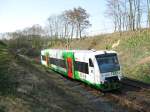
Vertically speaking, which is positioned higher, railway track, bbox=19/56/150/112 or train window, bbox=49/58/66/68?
train window, bbox=49/58/66/68

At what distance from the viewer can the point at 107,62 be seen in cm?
2225

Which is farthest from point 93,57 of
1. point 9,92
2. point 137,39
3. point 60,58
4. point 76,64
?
point 137,39

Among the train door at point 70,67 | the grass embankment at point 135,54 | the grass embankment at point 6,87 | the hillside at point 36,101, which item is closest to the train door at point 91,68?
the hillside at point 36,101

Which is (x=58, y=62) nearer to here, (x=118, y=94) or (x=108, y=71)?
(x=108, y=71)

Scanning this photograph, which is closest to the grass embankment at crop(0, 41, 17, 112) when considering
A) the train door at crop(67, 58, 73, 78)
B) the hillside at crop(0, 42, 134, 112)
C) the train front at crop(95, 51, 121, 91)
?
the hillside at crop(0, 42, 134, 112)

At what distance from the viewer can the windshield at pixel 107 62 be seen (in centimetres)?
2172

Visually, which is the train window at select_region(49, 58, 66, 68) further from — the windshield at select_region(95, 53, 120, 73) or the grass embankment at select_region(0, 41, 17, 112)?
the grass embankment at select_region(0, 41, 17, 112)

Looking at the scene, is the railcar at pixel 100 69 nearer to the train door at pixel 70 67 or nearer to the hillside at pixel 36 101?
the hillside at pixel 36 101

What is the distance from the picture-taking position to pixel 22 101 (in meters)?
13.8

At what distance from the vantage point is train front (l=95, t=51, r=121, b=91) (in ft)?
70.0

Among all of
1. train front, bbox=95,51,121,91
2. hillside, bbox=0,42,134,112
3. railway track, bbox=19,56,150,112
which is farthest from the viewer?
train front, bbox=95,51,121,91

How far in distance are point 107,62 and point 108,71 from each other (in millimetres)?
857

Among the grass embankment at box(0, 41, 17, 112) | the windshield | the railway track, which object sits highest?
the windshield

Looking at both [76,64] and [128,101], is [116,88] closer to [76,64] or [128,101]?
[128,101]
